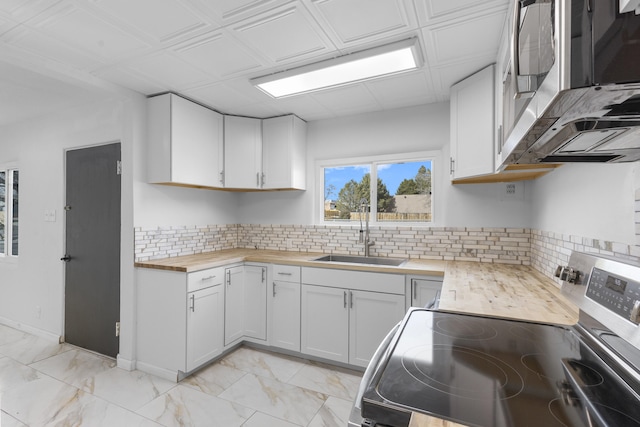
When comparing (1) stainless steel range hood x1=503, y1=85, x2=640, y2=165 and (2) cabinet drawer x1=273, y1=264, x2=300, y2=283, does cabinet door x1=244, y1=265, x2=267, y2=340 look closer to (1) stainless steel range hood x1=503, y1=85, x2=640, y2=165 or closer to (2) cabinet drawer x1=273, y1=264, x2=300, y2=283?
(2) cabinet drawer x1=273, y1=264, x2=300, y2=283

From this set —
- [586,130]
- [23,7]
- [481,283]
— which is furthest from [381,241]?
[23,7]

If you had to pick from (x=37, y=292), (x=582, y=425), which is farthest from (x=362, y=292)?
(x=37, y=292)

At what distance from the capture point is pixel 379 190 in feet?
10.6

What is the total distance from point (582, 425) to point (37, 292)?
455 centimetres

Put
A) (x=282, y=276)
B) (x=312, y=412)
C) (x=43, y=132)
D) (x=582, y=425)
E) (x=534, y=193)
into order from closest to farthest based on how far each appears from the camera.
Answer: (x=582, y=425) → (x=312, y=412) → (x=534, y=193) → (x=282, y=276) → (x=43, y=132)

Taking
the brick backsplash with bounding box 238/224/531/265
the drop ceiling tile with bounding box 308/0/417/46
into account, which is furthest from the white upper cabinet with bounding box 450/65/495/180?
the drop ceiling tile with bounding box 308/0/417/46

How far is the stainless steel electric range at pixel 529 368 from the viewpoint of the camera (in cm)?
68

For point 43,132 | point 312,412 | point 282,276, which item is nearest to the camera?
point 312,412

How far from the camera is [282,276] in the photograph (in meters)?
2.91

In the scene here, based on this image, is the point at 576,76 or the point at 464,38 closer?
the point at 576,76

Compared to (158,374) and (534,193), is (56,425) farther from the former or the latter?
(534,193)

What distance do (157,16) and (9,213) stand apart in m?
3.84

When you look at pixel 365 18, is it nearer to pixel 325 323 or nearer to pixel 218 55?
pixel 218 55

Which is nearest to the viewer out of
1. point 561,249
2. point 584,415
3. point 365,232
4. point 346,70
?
point 584,415
